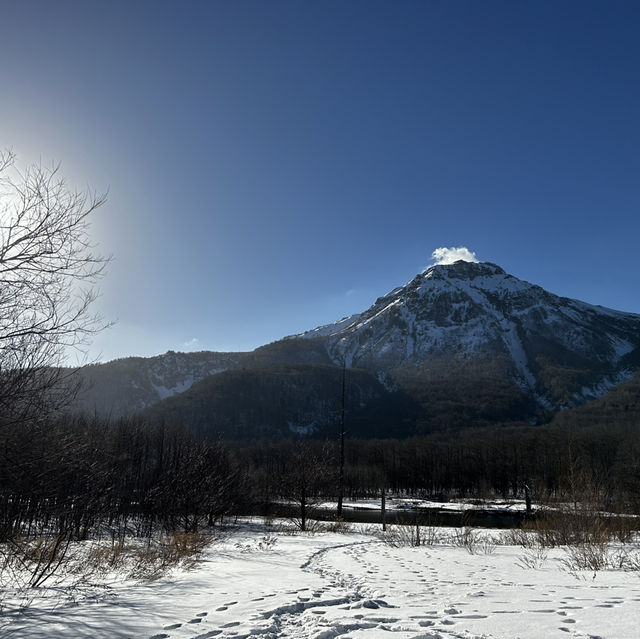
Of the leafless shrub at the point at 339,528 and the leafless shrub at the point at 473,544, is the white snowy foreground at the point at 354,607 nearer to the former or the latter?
the leafless shrub at the point at 473,544

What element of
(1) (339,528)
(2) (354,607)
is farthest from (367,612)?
(1) (339,528)

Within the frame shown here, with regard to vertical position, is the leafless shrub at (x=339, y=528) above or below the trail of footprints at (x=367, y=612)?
below

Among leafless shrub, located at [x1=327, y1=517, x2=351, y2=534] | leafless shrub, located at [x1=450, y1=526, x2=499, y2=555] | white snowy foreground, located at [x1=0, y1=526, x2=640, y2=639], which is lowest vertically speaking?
leafless shrub, located at [x1=327, y1=517, x2=351, y2=534]

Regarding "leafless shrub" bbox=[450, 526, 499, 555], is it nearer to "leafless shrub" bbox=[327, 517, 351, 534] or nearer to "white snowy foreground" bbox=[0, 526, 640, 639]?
"white snowy foreground" bbox=[0, 526, 640, 639]

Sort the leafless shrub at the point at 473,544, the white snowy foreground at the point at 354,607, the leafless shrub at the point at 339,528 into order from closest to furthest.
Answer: the white snowy foreground at the point at 354,607 < the leafless shrub at the point at 473,544 < the leafless shrub at the point at 339,528

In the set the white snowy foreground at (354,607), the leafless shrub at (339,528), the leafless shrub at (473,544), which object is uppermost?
the white snowy foreground at (354,607)

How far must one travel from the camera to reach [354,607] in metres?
6.58

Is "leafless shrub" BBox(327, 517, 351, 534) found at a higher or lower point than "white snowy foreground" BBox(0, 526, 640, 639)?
lower

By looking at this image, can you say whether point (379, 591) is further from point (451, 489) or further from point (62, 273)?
point (451, 489)

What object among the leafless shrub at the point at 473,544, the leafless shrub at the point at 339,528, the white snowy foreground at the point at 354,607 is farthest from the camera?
the leafless shrub at the point at 339,528

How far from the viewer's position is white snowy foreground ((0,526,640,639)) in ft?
17.0

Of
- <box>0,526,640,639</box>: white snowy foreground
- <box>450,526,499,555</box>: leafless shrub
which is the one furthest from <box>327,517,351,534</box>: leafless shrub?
<box>0,526,640,639</box>: white snowy foreground

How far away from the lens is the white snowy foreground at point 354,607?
5.18 metres

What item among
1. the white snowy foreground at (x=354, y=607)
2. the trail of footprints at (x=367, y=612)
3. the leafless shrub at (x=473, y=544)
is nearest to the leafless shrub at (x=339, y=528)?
the leafless shrub at (x=473, y=544)
